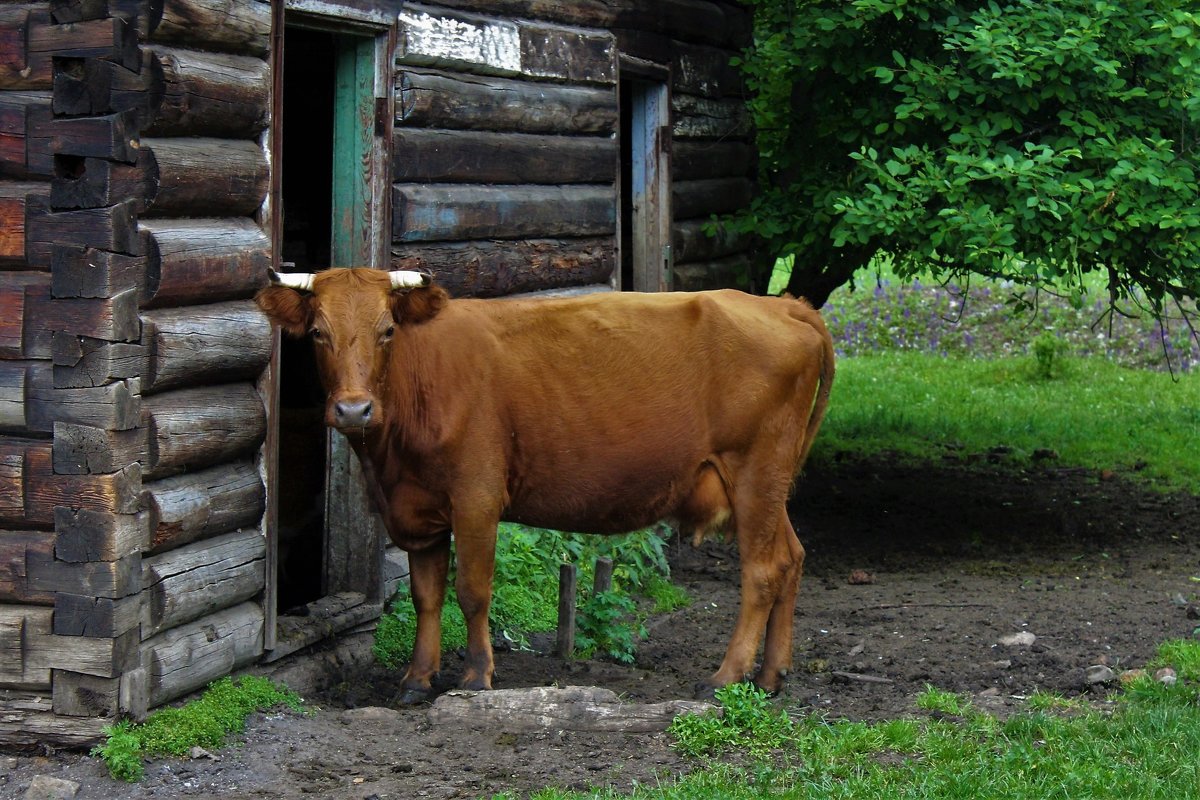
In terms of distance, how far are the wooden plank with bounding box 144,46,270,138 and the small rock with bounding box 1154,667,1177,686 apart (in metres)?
4.50

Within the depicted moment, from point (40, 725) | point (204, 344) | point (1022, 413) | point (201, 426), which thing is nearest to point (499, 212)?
point (204, 344)

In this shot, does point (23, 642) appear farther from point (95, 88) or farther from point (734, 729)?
point (734, 729)

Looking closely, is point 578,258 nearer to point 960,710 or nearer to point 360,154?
point 360,154

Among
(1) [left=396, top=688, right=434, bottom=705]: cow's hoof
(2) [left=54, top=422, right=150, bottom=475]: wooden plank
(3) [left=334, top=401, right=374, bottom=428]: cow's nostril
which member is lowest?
(1) [left=396, top=688, right=434, bottom=705]: cow's hoof

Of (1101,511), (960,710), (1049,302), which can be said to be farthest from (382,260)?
(1049,302)

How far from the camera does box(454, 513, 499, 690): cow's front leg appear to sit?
6.40 metres

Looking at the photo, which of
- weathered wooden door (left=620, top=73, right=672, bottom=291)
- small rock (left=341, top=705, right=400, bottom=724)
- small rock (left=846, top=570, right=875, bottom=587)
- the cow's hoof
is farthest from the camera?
weathered wooden door (left=620, top=73, right=672, bottom=291)

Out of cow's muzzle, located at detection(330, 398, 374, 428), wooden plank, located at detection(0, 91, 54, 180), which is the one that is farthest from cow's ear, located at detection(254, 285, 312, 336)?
wooden plank, located at detection(0, 91, 54, 180)

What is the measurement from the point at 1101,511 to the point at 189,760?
749 centimetres

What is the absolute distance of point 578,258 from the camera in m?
9.06

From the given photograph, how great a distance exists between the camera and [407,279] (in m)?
6.08

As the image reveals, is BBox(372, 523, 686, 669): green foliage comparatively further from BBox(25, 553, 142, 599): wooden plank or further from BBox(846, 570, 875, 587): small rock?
BBox(25, 553, 142, 599): wooden plank

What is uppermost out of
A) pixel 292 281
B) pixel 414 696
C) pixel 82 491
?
pixel 292 281

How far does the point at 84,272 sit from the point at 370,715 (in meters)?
2.09
